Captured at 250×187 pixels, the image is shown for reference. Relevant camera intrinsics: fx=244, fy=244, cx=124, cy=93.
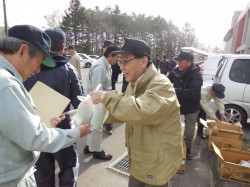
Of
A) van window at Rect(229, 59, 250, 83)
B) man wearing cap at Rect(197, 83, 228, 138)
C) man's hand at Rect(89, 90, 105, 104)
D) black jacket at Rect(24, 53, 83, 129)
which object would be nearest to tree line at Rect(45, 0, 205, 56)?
van window at Rect(229, 59, 250, 83)

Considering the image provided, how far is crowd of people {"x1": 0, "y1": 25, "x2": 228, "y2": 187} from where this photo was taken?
1263mm

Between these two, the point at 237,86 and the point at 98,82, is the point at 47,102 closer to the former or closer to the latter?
the point at 98,82

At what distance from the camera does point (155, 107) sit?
63.2 inches

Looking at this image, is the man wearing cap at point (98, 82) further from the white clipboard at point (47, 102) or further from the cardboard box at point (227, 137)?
the white clipboard at point (47, 102)

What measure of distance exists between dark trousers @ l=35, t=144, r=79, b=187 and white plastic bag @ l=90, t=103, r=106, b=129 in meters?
0.98

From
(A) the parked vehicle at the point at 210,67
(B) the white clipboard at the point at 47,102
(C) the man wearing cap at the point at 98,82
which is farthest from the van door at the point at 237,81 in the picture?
(B) the white clipboard at the point at 47,102

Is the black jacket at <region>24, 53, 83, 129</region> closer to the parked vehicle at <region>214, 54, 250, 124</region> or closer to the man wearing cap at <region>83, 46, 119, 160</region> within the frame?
the man wearing cap at <region>83, 46, 119, 160</region>

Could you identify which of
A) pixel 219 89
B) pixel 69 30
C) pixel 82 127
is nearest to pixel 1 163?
pixel 82 127

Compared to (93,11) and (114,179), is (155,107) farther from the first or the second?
(93,11)

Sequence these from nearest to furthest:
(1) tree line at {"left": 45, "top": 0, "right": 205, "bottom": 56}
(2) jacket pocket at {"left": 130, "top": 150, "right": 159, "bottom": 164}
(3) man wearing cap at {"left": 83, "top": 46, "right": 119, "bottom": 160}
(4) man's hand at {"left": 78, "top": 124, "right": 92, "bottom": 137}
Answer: (4) man's hand at {"left": 78, "top": 124, "right": 92, "bottom": 137}
(2) jacket pocket at {"left": 130, "top": 150, "right": 159, "bottom": 164}
(3) man wearing cap at {"left": 83, "top": 46, "right": 119, "bottom": 160}
(1) tree line at {"left": 45, "top": 0, "right": 205, "bottom": 56}

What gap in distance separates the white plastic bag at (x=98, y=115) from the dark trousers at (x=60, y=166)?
0.98 m

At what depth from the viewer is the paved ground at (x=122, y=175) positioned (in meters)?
3.50

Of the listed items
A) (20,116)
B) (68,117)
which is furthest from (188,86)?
(20,116)

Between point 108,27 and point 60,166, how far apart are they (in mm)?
45933
